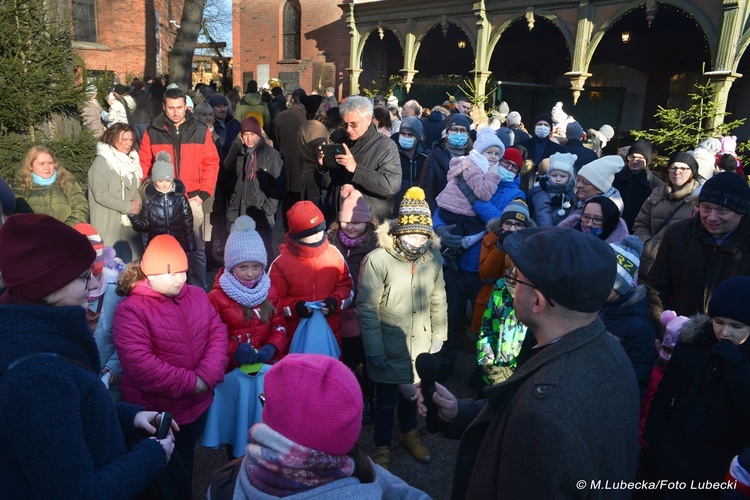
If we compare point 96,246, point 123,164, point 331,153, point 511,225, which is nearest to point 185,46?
point 123,164

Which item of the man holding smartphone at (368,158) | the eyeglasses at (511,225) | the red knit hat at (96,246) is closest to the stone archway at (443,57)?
the man holding smartphone at (368,158)

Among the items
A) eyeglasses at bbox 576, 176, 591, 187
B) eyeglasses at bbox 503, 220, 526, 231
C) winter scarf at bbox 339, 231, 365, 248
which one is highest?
eyeglasses at bbox 576, 176, 591, 187

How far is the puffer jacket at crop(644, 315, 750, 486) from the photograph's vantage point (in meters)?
2.46

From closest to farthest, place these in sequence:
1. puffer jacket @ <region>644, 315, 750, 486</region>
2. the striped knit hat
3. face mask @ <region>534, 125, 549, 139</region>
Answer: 1. puffer jacket @ <region>644, 315, 750, 486</region>
2. the striped knit hat
3. face mask @ <region>534, 125, 549, 139</region>

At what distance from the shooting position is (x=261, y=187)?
19.1 feet

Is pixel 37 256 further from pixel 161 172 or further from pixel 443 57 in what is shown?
pixel 443 57

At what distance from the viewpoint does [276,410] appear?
1.35 metres

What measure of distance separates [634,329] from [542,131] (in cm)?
592

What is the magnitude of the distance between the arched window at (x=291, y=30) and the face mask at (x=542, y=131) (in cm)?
1690

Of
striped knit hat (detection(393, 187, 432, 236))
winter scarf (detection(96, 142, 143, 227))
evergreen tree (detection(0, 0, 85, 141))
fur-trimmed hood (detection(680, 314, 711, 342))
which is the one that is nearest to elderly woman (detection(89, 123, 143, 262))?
winter scarf (detection(96, 142, 143, 227))

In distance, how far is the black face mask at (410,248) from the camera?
346 centimetres

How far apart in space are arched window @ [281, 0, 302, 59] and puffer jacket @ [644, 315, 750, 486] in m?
22.4

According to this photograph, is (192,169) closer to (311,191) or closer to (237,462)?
(311,191)

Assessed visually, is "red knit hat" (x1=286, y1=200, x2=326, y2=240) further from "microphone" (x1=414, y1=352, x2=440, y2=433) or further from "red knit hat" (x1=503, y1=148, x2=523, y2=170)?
"red knit hat" (x1=503, y1=148, x2=523, y2=170)
